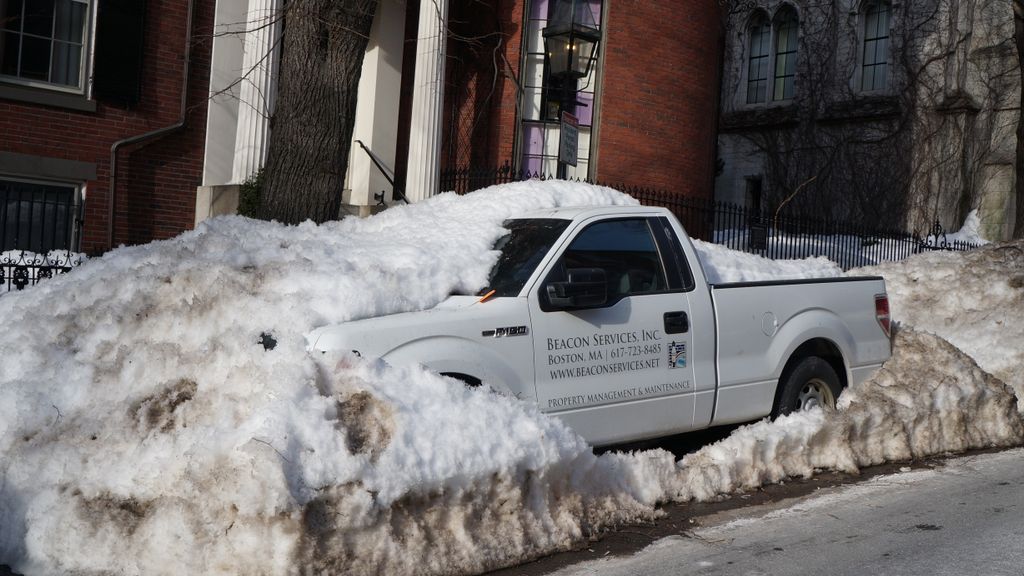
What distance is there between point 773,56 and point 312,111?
2554cm

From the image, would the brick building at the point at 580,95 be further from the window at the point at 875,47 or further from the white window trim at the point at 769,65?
the white window trim at the point at 769,65

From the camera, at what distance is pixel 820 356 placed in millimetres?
8031

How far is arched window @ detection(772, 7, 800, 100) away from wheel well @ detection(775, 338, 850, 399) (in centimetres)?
2465

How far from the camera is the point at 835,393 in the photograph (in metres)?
7.96

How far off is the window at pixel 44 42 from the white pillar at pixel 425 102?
4540 millimetres

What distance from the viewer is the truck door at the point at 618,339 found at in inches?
243

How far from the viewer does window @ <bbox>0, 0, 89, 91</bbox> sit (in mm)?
13117

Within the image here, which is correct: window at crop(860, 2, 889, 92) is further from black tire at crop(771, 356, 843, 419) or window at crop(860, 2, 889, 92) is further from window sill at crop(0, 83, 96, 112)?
black tire at crop(771, 356, 843, 419)

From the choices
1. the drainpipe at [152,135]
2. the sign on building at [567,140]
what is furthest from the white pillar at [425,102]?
the sign on building at [567,140]

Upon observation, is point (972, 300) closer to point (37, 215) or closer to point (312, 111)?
point (312, 111)

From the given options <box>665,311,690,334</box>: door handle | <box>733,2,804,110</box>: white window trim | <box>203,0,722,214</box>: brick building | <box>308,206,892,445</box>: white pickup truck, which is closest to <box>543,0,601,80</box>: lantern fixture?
<box>203,0,722,214</box>: brick building

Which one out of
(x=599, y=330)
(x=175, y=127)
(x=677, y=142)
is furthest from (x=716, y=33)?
(x=599, y=330)

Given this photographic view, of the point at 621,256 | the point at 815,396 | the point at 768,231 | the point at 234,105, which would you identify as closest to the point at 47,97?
the point at 234,105

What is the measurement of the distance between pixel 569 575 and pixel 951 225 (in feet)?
82.3
